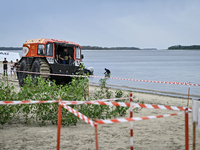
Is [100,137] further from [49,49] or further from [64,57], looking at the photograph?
[64,57]

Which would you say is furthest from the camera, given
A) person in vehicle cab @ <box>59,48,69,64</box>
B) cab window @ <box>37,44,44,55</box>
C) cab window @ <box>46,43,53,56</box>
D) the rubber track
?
person in vehicle cab @ <box>59,48,69,64</box>

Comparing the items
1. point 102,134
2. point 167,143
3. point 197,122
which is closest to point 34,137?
point 102,134

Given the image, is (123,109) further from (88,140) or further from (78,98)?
(88,140)

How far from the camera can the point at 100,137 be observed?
6496mm

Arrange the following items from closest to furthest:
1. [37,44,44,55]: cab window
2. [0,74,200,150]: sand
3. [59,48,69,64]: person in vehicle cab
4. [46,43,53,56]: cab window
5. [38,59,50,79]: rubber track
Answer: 1. [0,74,200,150]: sand
2. [38,59,50,79]: rubber track
3. [37,44,44,55]: cab window
4. [46,43,53,56]: cab window
5. [59,48,69,64]: person in vehicle cab

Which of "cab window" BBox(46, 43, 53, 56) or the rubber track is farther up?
"cab window" BBox(46, 43, 53, 56)

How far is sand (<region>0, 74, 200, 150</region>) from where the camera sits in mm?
5793

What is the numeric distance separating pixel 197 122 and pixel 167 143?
5.47 feet

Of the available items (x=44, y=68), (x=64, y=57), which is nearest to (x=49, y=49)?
(x=44, y=68)

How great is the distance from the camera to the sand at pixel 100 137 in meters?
5.79

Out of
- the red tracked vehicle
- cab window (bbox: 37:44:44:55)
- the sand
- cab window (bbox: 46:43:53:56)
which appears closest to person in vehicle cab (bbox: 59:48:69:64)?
the red tracked vehicle

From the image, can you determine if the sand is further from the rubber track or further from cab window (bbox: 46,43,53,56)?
cab window (bbox: 46,43,53,56)

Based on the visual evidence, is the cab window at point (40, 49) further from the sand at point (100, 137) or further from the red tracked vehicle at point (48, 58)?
the sand at point (100, 137)

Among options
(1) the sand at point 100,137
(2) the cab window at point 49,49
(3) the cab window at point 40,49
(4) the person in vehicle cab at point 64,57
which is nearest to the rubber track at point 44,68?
(3) the cab window at point 40,49
